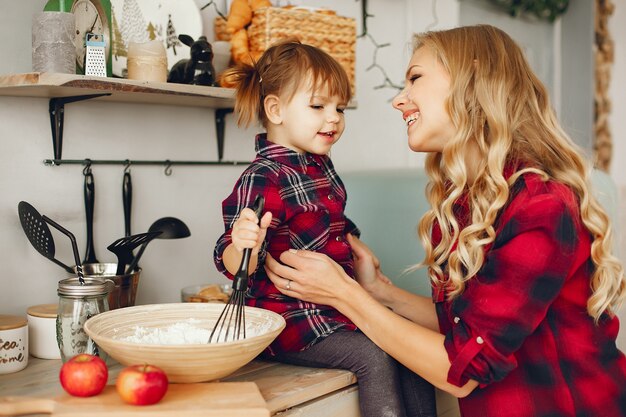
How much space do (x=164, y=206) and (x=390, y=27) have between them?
3.80ft

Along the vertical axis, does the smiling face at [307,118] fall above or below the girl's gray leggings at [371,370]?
above

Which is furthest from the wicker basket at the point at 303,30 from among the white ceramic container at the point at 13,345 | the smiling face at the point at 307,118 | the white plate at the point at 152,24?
the white ceramic container at the point at 13,345

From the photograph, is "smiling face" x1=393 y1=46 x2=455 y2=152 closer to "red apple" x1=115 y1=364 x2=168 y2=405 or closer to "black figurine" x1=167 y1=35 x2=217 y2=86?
"black figurine" x1=167 y1=35 x2=217 y2=86

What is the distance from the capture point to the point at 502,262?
1.30 m

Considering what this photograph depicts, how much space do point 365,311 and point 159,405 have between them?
0.47 m

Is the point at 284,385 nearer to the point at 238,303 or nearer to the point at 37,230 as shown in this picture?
the point at 238,303

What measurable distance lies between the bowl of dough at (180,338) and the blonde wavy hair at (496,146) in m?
0.40

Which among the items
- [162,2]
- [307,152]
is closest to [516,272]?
[307,152]

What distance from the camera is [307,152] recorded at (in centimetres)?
168

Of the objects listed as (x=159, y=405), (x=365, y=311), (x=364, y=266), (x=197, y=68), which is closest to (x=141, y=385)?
(x=159, y=405)

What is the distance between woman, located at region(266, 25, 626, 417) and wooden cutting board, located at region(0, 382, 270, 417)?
1.16ft

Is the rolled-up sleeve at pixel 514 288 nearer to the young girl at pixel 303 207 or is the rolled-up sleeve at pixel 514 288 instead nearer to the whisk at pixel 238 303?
the young girl at pixel 303 207

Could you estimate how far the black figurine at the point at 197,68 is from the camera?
5.74 ft

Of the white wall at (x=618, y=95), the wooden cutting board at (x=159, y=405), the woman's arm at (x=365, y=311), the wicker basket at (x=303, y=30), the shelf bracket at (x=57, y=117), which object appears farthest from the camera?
the white wall at (x=618, y=95)
